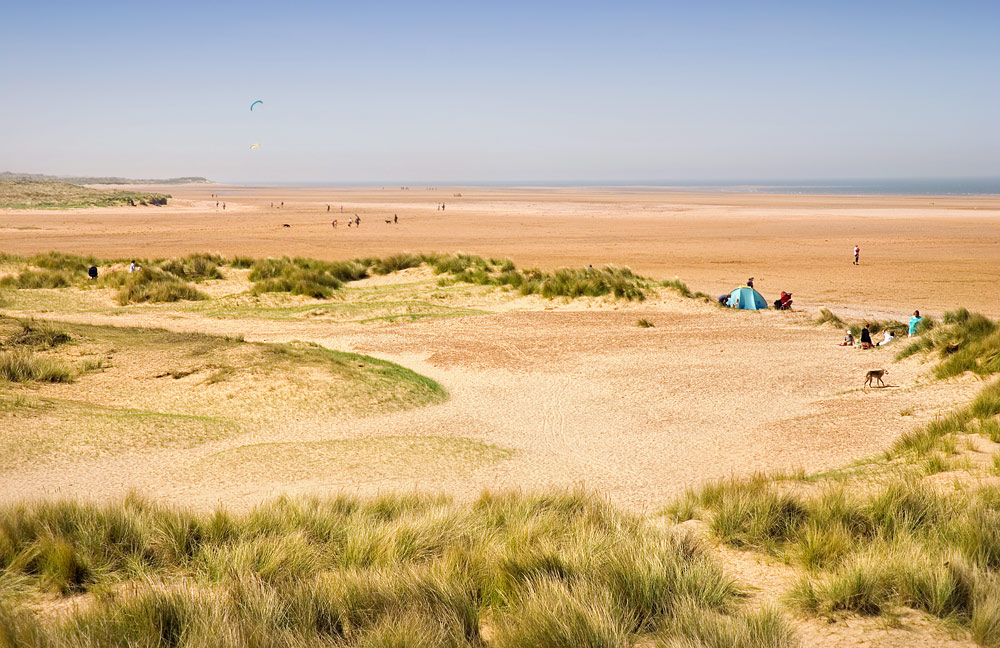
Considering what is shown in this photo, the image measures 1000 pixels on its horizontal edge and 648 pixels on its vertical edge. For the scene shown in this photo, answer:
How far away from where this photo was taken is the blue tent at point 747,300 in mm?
24150

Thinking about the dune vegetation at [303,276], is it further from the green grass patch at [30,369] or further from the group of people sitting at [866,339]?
the green grass patch at [30,369]

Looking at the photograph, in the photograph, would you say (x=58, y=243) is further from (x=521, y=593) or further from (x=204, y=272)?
(x=521, y=593)

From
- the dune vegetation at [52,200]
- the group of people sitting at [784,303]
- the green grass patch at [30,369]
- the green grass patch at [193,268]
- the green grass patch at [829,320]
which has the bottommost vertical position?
the green grass patch at [829,320]

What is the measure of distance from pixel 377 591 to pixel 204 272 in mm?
25036

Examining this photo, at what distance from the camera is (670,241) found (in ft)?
171

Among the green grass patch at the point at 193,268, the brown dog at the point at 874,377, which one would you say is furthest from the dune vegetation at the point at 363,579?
the green grass patch at the point at 193,268

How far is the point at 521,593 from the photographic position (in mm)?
5188

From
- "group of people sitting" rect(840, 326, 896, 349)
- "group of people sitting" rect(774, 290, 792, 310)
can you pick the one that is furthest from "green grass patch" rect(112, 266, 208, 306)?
"group of people sitting" rect(840, 326, 896, 349)

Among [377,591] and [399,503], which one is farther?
[399,503]

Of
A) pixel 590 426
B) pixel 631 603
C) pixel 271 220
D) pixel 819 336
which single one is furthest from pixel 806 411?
pixel 271 220

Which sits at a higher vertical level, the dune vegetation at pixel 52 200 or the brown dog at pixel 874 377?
the dune vegetation at pixel 52 200

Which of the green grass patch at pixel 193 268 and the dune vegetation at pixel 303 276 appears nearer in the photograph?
the dune vegetation at pixel 303 276

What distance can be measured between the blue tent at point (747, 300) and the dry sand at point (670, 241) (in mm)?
3955

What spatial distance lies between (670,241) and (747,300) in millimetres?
28551
